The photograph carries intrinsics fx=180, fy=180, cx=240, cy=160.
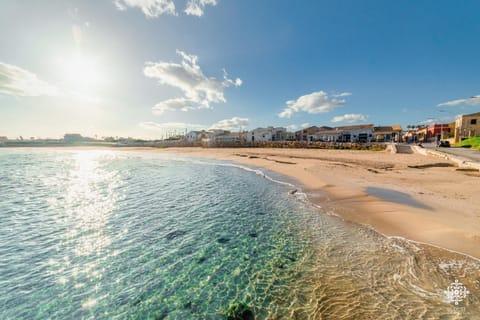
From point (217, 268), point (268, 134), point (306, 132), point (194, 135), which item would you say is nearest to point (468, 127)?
point (306, 132)

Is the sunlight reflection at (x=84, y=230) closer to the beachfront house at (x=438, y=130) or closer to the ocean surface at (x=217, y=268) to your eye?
the ocean surface at (x=217, y=268)

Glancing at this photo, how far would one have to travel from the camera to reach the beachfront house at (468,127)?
3594 cm

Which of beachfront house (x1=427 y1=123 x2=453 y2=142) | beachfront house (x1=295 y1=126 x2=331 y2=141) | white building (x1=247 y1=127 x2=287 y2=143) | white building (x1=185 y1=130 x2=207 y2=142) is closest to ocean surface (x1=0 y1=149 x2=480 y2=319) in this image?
beachfront house (x1=295 y1=126 x2=331 y2=141)

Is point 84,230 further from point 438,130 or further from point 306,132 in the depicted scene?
point 438,130

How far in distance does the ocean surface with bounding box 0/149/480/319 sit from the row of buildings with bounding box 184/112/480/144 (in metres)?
51.2

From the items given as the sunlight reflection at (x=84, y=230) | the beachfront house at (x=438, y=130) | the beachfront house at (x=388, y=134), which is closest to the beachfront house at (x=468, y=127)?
the beachfront house at (x=438, y=130)

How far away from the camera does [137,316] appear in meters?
3.31

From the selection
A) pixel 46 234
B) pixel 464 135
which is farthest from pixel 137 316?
pixel 464 135

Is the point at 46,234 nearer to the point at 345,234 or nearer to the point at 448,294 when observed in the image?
the point at 345,234

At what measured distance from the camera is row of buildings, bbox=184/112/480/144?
37.0 m

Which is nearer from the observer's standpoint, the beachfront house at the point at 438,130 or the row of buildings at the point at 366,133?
the row of buildings at the point at 366,133

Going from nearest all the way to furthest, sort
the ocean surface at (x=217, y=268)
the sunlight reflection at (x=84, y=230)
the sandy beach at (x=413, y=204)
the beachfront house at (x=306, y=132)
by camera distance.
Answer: the ocean surface at (x=217, y=268)
the sunlight reflection at (x=84, y=230)
the sandy beach at (x=413, y=204)
the beachfront house at (x=306, y=132)

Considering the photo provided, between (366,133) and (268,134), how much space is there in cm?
3175

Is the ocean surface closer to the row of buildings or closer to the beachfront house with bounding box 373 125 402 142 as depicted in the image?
the row of buildings
